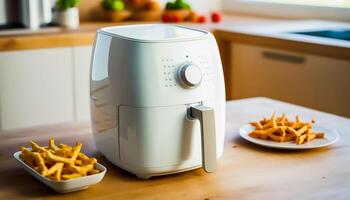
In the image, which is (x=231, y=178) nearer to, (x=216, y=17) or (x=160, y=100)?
(x=160, y=100)

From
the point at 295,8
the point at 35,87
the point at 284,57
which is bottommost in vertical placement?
the point at 35,87

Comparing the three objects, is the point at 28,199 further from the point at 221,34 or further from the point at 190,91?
the point at 221,34

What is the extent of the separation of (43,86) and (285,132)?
150 cm

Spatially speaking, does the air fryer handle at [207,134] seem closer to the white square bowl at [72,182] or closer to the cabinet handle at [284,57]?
the white square bowl at [72,182]

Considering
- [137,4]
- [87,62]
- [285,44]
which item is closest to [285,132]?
[285,44]

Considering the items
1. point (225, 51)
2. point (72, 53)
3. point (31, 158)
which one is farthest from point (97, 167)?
point (225, 51)

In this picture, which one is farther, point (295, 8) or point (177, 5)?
point (295, 8)

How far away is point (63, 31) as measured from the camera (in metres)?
2.63

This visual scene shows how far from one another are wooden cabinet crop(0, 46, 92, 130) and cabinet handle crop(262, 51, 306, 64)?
2.53 ft

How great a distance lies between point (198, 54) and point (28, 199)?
387 millimetres

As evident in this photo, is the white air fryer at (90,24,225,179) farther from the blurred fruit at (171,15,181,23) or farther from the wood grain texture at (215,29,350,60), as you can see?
the blurred fruit at (171,15,181,23)

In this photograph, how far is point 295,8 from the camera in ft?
10.8

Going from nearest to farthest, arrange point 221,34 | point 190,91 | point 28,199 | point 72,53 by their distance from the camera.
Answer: point 28,199 → point 190,91 → point 72,53 → point 221,34

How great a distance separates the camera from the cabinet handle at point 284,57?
7.72ft
